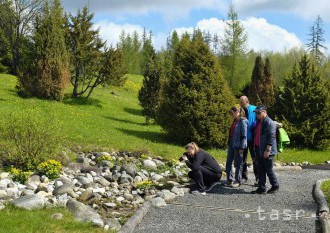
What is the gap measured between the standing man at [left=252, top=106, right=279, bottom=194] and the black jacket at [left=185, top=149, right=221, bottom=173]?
1.04m

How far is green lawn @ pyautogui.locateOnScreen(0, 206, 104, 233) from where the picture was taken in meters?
5.75

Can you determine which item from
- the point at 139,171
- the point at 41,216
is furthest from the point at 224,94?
the point at 41,216

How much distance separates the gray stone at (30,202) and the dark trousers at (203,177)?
3.48 meters

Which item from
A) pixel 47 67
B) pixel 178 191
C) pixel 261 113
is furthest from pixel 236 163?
pixel 47 67

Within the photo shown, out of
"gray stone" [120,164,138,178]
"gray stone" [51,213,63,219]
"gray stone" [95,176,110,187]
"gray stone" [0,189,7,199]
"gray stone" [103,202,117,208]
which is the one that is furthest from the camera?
"gray stone" [120,164,138,178]

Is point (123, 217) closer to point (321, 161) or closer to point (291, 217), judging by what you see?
point (291, 217)

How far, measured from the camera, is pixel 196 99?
16500 mm

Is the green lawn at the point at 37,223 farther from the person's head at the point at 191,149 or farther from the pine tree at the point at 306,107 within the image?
the pine tree at the point at 306,107

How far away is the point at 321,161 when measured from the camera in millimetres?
15898

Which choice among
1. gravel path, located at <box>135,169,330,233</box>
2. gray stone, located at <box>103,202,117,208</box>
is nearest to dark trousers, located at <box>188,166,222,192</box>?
gravel path, located at <box>135,169,330,233</box>

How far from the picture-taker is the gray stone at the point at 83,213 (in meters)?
6.32

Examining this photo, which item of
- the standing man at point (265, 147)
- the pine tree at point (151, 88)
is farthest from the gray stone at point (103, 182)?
the pine tree at point (151, 88)

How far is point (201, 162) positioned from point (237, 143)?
100 cm

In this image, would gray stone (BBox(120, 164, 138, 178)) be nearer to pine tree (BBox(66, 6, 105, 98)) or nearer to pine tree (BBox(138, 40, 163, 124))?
pine tree (BBox(138, 40, 163, 124))
